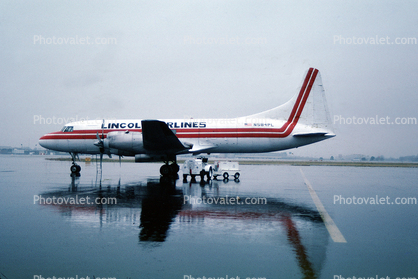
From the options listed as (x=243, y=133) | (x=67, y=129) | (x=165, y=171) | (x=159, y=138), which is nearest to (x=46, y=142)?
(x=67, y=129)

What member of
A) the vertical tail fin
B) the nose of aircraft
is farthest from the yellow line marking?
the nose of aircraft

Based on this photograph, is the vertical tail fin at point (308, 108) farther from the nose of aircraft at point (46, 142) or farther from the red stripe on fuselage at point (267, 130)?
the nose of aircraft at point (46, 142)

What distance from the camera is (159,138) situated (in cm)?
2284

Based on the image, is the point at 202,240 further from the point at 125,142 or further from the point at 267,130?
the point at 267,130

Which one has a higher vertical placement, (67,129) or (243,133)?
(67,129)

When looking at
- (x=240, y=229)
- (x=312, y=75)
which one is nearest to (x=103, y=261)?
(x=240, y=229)

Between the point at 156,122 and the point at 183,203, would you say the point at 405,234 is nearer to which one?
the point at 183,203

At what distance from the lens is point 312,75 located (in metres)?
26.2

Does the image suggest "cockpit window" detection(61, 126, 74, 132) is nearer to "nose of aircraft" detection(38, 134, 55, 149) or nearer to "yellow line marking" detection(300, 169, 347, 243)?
"nose of aircraft" detection(38, 134, 55, 149)

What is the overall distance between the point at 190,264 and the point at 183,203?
6.80 m

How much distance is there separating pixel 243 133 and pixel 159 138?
7.14 meters

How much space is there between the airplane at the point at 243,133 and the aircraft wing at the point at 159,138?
0.08 metres

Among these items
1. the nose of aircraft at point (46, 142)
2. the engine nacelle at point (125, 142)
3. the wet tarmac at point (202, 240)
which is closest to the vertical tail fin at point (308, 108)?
the engine nacelle at point (125, 142)

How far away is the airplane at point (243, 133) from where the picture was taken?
24.0 metres
